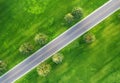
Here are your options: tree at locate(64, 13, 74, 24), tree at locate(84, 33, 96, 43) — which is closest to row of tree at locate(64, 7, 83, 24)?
tree at locate(64, 13, 74, 24)

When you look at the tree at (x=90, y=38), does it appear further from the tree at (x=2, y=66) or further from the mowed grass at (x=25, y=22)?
the tree at (x=2, y=66)

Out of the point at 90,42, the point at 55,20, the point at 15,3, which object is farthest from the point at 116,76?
the point at 15,3

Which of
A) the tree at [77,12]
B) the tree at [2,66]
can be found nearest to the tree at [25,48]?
the tree at [2,66]

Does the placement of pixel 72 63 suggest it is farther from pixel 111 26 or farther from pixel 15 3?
pixel 15 3

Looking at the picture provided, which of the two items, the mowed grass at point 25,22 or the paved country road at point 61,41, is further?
the mowed grass at point 25,22

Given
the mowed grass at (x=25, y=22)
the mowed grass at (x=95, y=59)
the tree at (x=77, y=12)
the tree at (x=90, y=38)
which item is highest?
the mowed grass at (x=25, y=22)

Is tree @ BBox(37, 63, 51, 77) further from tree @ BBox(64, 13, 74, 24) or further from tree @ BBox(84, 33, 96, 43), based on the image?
tree @ BBox(64, 13, 74, 24)
